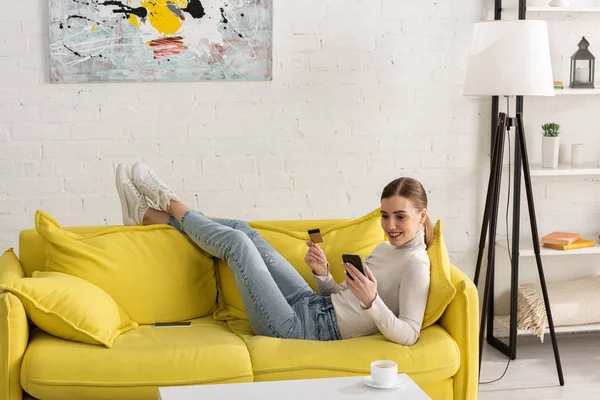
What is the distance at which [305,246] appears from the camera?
137 inches

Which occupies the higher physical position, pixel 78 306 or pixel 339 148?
pixel 339 148

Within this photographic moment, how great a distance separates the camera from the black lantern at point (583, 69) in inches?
168

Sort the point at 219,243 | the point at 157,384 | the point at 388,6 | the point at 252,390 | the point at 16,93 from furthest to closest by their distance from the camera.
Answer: the point at 388,6 < the point at 16,93 < the point at 219,243 < the point at 157,384 < the point at 252,390

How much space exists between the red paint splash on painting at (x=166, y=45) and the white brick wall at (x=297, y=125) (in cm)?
16

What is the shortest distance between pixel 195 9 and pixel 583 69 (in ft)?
6.50

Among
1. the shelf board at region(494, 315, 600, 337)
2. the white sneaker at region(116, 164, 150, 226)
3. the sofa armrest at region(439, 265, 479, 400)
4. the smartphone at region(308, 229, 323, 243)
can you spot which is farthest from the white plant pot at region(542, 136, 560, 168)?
the white sneaker at region(116, 164, 150, 226)

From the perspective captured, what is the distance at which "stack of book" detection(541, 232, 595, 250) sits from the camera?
422 centimetres

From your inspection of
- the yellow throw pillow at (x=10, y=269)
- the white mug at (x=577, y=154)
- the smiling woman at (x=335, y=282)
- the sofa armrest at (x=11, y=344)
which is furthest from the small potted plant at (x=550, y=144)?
the sofa armrest at (x=11, y=344)

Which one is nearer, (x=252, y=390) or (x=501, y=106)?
(x=252, y=390)

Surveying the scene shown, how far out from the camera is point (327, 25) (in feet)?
13.8

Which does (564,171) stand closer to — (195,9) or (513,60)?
(513,60)

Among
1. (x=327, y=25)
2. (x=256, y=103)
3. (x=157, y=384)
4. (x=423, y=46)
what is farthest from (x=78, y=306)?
(x=423, y=46)

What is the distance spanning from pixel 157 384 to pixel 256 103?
1.79 meters

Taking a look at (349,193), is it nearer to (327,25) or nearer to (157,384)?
(327,25)
